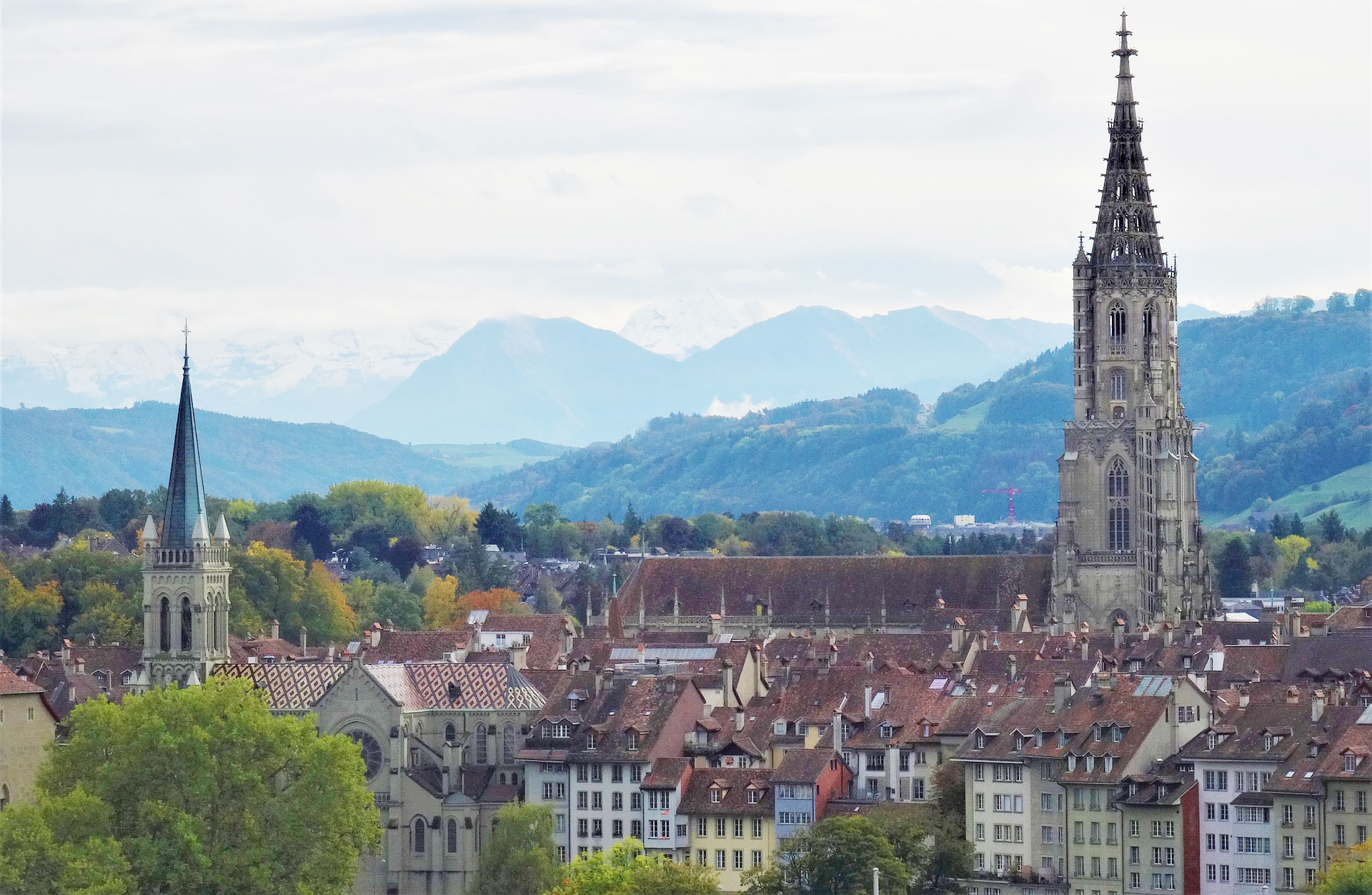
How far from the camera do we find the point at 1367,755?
339 feet

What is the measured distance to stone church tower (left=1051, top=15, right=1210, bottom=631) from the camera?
174875 millimetres

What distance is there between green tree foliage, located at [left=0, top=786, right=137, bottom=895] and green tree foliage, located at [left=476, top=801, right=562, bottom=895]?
1313 centimetres

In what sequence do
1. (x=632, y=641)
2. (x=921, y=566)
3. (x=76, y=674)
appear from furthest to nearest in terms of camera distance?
(x=921, y=566) < (x=632, y=641) < (x=76, y=674)

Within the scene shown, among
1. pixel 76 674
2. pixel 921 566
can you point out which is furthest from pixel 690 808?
pixel 921 566

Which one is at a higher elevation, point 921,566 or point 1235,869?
point 921,566

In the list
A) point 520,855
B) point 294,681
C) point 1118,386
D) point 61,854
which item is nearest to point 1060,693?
point 520,855

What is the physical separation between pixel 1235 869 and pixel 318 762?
28.0m

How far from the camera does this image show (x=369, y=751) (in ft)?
417

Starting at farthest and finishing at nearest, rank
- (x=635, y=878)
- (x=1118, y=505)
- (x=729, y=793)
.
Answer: (x=1118, y=505) → (x=729, y=793) → (x=635, y=878)

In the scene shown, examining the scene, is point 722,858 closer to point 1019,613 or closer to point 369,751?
point 369,751

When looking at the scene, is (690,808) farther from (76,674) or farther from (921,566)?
(921,566)

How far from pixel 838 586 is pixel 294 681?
5546cm

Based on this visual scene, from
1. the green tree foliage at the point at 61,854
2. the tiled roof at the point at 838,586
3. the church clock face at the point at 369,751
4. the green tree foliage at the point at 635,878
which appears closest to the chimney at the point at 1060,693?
the green tree foliage at the point at 635,878

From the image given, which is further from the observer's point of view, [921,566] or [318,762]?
[921,566]
